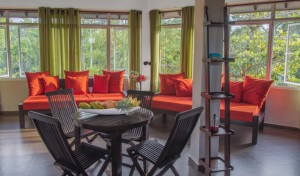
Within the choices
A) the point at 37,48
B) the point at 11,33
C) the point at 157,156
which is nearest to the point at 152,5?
the point at 37,48

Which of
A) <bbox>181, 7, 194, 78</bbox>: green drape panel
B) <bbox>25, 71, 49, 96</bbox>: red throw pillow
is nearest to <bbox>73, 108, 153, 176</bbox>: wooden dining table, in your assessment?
<bbox>25, 71, 49, 96</bbox>: red throw pillow


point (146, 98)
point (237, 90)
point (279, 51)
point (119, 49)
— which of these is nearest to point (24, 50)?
point (119, 49)

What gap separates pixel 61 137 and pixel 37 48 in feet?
14.9

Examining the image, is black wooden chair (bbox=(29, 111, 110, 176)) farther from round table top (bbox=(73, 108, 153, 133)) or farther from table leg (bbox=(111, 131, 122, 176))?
round table top (bbox=(73, 108, 153, 133))

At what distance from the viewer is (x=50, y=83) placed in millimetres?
5480

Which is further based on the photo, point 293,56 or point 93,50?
point 93,50

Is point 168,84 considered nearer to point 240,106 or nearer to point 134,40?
point 134,40

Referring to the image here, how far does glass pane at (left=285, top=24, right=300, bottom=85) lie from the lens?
4.83 metres

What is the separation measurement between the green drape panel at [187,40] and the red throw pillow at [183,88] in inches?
18.7

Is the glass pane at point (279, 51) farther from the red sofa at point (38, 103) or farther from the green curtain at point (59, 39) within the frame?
the green curtain at point (59, 39)

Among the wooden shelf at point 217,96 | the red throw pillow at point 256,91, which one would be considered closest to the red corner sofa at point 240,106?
the red throw pillow at point 256,91

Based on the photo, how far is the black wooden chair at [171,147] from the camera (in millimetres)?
2316

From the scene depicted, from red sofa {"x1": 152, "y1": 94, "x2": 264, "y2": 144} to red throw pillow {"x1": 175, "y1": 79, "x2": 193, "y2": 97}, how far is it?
0.13 m

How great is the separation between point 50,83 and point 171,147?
385 centimetres
